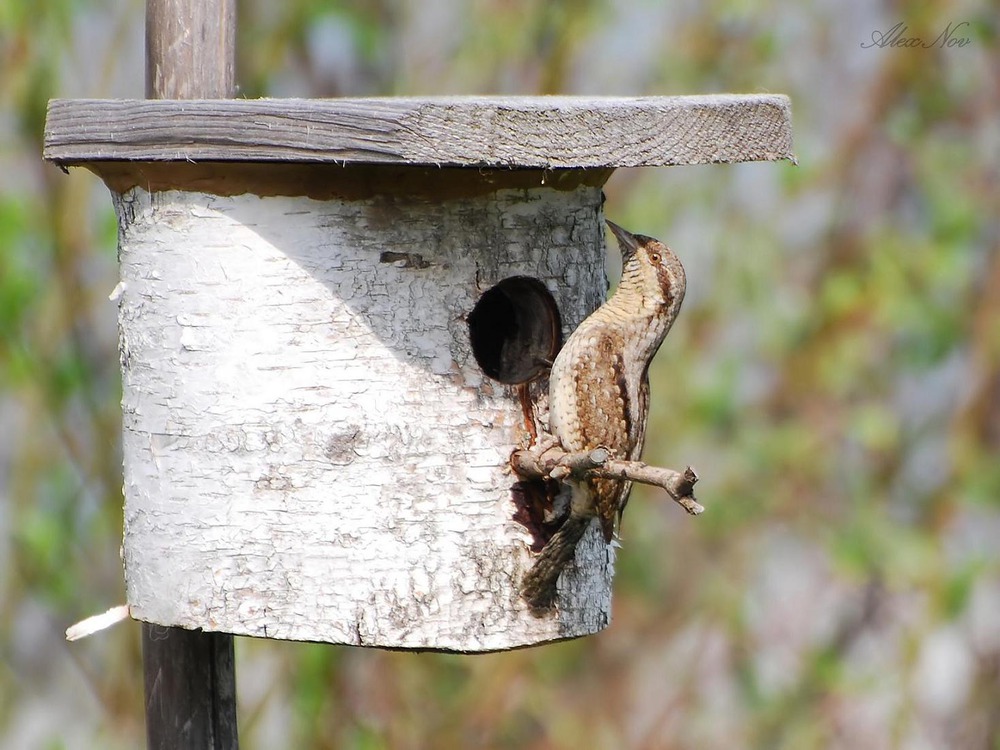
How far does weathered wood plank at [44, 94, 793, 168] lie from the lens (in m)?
1.67

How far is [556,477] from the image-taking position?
6.05 ft

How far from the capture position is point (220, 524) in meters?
2.01

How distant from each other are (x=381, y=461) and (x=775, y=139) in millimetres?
784

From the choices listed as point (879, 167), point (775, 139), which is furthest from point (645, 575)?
point (775, 139)

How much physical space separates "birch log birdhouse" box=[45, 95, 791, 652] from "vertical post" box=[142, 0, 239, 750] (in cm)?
34

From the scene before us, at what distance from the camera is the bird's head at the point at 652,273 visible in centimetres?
214

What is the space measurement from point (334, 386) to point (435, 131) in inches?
19.0

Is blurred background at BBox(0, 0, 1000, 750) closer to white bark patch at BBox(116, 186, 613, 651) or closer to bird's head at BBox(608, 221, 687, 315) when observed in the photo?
bird's head at BBox(608, 221, 687, 315)

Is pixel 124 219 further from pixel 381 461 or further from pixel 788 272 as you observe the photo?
pixel 788 272

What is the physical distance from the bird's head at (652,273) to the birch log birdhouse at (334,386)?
22 centimetres
